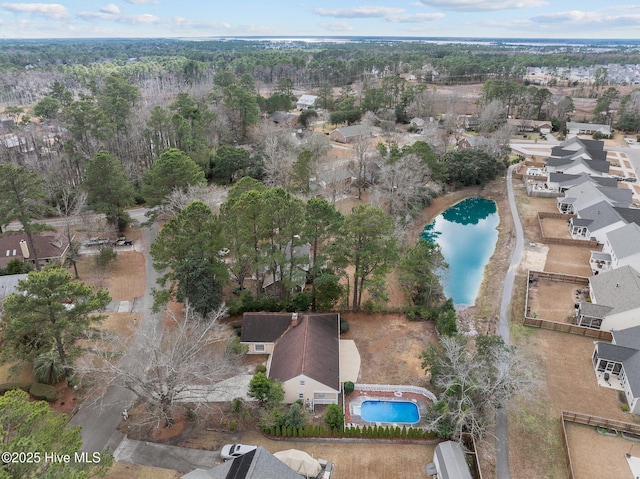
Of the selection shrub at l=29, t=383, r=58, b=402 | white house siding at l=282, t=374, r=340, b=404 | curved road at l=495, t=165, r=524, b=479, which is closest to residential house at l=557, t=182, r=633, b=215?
curved road at l=495, t=165, r=524, b=479

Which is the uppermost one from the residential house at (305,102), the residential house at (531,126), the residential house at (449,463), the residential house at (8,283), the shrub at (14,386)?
the residential house at (305,102)

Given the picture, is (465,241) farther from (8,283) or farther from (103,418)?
(8,283)

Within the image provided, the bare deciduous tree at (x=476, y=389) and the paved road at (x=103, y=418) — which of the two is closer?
the bare deciduous tree at (x=476, y=389)

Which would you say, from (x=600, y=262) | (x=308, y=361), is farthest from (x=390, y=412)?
(x=600, y=262)

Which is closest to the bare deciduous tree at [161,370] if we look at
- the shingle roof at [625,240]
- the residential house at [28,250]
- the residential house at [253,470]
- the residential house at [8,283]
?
the residential house at [253,470]

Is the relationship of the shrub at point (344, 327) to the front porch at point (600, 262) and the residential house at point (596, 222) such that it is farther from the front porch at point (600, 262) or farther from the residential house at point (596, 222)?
the residential house at point (596, 222)
